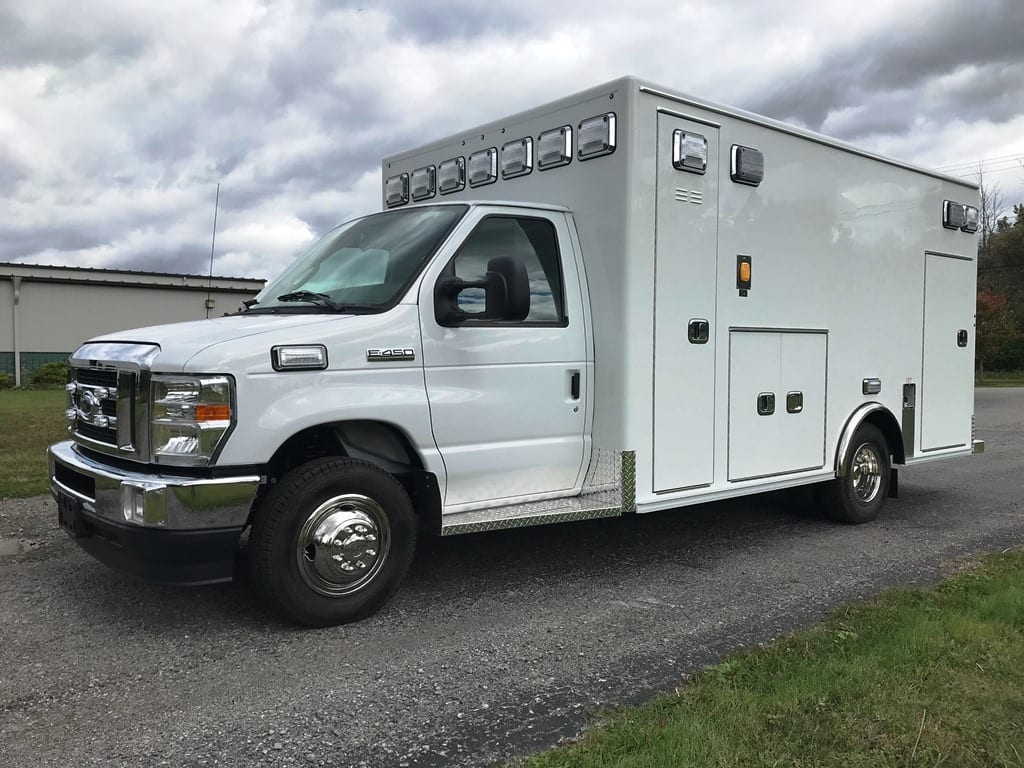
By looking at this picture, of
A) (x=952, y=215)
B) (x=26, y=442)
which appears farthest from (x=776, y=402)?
(x=26, y=442)

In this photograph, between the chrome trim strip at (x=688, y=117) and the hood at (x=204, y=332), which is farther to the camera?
the chrome trim strip at (x=688, y=117)

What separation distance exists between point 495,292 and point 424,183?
2320mm

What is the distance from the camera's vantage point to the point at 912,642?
400cm

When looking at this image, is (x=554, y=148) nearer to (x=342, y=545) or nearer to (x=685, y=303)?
(x=685, y=303)

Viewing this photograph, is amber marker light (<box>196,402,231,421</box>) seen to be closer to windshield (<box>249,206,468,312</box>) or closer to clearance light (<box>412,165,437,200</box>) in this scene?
windshield (<box>249,206,468,312</box>)

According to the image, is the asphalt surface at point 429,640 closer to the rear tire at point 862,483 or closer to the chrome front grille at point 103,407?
the rear tire at point 862,483

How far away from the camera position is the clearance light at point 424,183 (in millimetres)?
6578

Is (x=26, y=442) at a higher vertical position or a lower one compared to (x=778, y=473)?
lower

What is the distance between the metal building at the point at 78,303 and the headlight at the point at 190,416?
94.4 feet

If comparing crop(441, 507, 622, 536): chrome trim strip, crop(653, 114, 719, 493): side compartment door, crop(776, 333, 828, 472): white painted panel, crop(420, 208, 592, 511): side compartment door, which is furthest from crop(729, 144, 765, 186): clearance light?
crop(441, 507, 622, 536): chrome trim strip

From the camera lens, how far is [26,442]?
1151 centimetres

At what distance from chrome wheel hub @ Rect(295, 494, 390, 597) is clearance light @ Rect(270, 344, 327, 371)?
67 cm

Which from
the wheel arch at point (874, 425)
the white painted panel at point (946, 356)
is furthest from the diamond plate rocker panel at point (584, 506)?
the white painted panel at point (946, 356)

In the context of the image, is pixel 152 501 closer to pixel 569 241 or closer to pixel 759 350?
pixel 569 241
